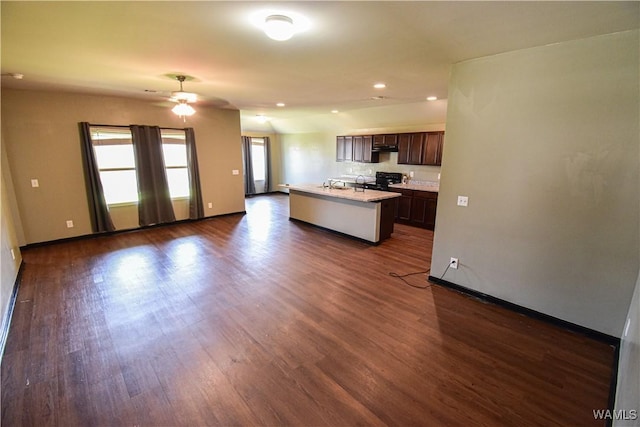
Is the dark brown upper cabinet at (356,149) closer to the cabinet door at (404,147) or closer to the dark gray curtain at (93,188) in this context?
the cabinet door at (404,147)

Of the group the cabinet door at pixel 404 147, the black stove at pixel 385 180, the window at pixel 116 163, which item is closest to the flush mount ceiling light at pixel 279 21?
the window at pixel 116 163

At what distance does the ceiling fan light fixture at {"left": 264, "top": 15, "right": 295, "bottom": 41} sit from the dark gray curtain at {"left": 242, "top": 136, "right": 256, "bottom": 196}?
7927mm

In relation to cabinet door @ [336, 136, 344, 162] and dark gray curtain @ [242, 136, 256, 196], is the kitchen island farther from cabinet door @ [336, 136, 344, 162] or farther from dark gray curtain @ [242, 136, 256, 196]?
dark gray curtain @ [242, 136, 256, 196]

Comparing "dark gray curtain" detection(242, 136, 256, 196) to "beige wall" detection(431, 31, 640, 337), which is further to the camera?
"dark gray curtain" detection(242, 136, 256, 196)

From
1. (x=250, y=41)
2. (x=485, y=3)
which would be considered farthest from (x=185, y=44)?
(x=485, y=3)

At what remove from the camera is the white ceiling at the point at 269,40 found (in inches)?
72.7

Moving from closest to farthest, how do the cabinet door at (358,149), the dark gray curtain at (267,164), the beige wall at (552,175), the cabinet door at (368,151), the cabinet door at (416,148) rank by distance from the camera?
the beige wall at (552,175)
the cabinet door at (416,148)
the cabinet door at (368,151)
the cabinet door at (358,149)
the dark gray curtain at (267,164)

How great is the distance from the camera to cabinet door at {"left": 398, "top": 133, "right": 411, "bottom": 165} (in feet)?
21.6

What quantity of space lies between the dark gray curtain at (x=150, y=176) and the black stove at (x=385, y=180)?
4909 millimetres

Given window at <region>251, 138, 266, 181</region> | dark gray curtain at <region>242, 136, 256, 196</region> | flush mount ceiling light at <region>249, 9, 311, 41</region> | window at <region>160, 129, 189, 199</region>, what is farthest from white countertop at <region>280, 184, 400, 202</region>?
window at <region>251, 138, 266, 181</region>

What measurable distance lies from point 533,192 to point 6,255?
5724 mm

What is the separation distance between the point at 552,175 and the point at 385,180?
4.65 metres

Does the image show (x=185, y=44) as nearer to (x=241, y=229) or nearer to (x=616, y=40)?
(x=616, y=40)

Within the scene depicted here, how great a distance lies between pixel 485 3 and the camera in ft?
5.76
